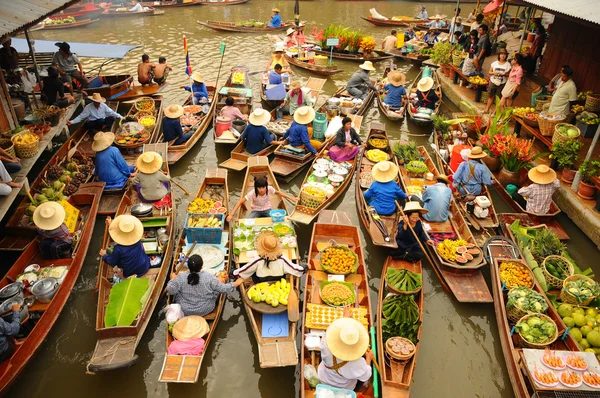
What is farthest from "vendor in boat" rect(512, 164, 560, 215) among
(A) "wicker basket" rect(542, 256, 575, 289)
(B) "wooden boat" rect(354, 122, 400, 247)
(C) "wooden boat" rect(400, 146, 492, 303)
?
(B) "wooden boat" rect(354, 122, 400, 247)

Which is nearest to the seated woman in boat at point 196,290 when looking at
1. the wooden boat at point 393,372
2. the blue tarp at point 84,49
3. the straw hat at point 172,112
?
the wooden boat at point 393,372

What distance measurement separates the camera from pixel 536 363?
19.3 feet

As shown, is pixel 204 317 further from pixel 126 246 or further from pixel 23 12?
pixel 23 12

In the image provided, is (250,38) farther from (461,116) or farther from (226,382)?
(226,382)

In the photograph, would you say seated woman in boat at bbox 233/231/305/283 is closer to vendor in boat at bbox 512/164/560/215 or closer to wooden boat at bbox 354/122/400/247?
wooden boat at bbox 354/122/400/247

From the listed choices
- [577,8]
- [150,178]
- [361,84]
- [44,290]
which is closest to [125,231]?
[44,290]

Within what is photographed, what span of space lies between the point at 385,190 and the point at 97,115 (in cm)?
886

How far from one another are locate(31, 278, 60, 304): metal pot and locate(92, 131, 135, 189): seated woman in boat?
3292 millimetres

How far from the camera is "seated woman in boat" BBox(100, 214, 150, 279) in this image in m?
6.86

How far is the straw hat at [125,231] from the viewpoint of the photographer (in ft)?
22.4

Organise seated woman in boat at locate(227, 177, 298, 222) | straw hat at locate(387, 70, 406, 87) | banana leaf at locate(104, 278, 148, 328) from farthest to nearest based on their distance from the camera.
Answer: straw hat at locate(387, 70, 406, 87), seated woman in boat at locate(227, 177, 298, 222), banana leaf at locate(104, 278, 148, 328)

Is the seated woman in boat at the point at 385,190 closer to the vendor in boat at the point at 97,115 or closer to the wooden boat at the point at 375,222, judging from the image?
the wooden boat at the point at 375,222

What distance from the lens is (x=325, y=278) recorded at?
7.66 m

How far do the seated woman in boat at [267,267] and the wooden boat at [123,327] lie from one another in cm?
158
